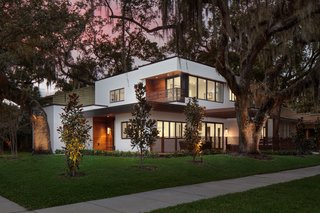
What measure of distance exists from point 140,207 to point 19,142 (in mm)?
29922

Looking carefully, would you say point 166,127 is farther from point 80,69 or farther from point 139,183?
point 139,183

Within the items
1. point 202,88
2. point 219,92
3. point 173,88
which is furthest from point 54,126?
point 219,92

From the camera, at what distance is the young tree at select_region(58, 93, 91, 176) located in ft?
38.0

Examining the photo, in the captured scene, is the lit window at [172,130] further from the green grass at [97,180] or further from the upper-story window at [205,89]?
the green grass at [97,180]

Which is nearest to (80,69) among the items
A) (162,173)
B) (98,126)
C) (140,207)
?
(98,126)

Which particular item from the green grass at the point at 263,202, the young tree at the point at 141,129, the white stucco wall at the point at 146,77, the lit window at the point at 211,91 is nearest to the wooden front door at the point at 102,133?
the white stucco wall at the point at 146,77

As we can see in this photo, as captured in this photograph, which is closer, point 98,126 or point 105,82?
point 98,126

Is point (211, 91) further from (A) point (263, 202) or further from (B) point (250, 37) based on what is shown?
(A) point (263, 202)

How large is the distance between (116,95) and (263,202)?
25772 mm

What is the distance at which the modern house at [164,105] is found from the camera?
27672mm

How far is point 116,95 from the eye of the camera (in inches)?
1300

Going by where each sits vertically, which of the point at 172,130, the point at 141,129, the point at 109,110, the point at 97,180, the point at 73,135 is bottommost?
the point at 97,180

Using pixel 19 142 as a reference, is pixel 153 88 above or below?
above

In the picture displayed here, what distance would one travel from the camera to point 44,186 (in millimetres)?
10156
